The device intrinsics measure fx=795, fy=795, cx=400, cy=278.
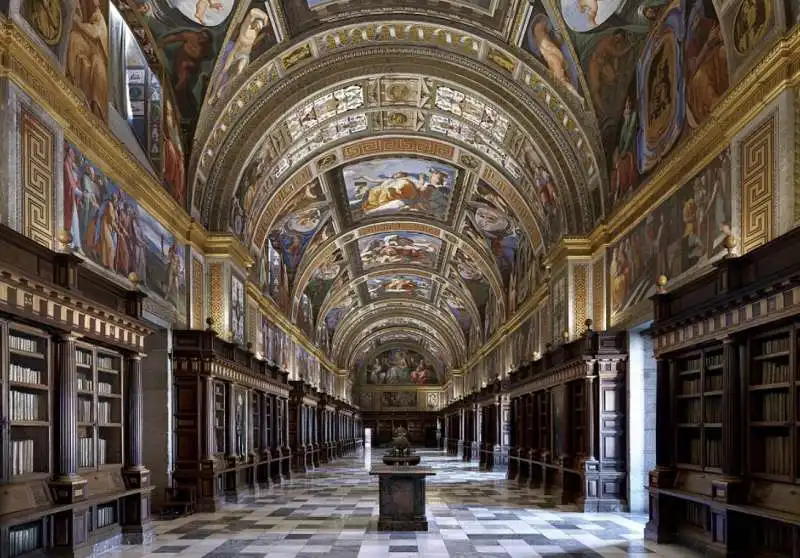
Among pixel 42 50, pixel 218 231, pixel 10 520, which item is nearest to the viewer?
pixel 10 520

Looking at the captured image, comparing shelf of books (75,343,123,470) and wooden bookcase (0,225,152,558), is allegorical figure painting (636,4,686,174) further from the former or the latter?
shelf of books (75,343,123,470)

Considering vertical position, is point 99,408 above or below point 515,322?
below

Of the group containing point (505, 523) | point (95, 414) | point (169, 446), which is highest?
point (95, 414)

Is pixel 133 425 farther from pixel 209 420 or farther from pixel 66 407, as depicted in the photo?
pixel 209 420

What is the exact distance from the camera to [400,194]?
102ft

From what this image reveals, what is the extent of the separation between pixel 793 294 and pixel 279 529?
9.58 meters

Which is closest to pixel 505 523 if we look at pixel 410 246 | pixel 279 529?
pixel 279 529

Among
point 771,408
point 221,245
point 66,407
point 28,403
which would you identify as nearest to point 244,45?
point 221,245

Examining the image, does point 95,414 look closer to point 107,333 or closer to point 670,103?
point 107,333

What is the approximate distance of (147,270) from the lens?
51.5 feet

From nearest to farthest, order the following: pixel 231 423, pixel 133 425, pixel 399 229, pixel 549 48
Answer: pixel 133 425
pixel 549 48
pixel 231 423
pixel 399 229

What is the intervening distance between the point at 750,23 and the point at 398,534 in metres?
9.52

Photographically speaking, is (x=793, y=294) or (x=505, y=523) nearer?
(x=793, y=294)

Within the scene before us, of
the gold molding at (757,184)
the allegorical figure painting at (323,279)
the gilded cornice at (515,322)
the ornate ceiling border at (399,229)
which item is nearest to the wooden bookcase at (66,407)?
Result: the gold molding at (757,184)
